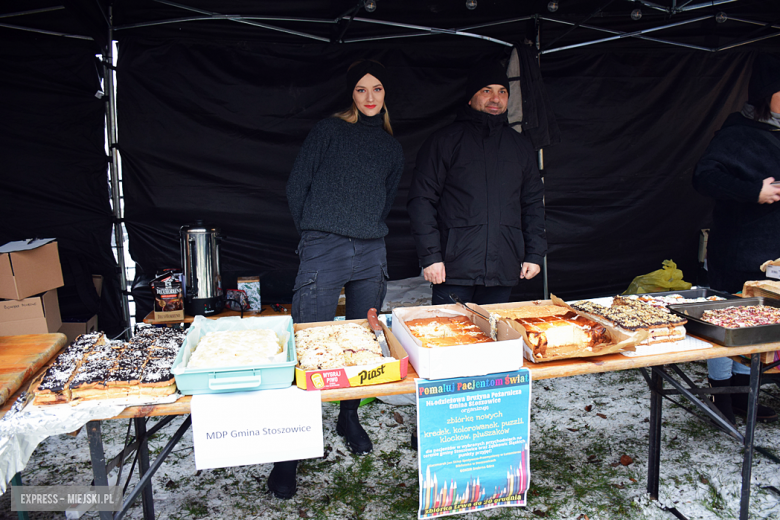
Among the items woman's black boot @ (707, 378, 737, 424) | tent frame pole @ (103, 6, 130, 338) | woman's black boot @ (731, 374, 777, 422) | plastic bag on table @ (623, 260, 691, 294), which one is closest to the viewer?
woman's black boot @ (707, 378, 737, 424)

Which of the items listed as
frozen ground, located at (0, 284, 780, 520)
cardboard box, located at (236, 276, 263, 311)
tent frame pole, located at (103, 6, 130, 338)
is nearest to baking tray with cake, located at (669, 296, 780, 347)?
frozen ground, located at (0, 284, 780, 520)

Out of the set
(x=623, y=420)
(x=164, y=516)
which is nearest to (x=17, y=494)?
(x=164, y=516)

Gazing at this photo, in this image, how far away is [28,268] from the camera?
11.0 feet

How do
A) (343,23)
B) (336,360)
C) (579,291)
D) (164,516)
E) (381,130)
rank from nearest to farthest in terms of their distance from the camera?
(336,360) → (164,516) → (381,130) → (343,23) → (579,291)

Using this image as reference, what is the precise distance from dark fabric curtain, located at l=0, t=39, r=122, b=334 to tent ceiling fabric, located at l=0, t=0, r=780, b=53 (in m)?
0.23

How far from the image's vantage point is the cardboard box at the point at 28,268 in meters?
3.24

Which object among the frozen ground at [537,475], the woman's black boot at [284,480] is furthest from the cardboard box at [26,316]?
the woman's black boot at [284,480]

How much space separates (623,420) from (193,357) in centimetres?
283

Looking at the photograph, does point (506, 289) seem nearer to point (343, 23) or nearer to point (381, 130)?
point (381, 130)

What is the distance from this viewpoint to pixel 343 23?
3.68 meters

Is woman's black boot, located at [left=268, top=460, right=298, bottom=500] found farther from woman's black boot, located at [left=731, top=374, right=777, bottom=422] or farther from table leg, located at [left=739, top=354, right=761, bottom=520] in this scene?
woman's black boot, located at [left=731, top=374, right=777, bottom=422]

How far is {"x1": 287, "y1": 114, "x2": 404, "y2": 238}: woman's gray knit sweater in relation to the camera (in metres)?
2.47

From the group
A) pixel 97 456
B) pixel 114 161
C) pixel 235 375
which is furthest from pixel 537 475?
pixel 114 161

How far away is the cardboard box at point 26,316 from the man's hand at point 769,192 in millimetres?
4600
